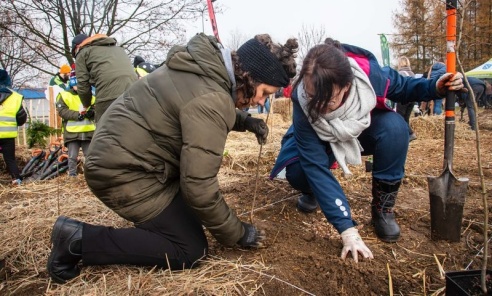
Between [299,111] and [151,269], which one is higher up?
[299,111]

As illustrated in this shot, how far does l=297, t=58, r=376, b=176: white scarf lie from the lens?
203 cm

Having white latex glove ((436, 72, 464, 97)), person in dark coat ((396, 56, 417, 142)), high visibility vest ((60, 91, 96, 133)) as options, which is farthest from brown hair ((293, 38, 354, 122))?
person in dark coat ((396, 56, 417, 142))

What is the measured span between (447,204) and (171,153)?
5.10 ft

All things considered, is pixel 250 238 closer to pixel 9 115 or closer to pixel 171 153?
pixel 171 153

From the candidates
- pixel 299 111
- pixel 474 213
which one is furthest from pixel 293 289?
pixel 474 213

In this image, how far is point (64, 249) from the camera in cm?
175

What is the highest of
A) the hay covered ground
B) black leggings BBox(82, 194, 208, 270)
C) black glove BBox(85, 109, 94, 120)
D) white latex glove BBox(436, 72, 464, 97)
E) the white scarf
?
black glove BBox(85, 109, 94, 120)

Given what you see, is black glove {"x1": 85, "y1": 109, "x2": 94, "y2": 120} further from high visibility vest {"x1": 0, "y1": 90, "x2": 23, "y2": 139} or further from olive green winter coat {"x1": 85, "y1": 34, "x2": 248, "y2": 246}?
olive green winter coat {"x1": 85, "y1": 34, "x2": 248, "y2": 246}

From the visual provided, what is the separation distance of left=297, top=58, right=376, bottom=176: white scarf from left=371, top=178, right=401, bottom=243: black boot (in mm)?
317

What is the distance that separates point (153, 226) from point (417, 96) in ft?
5.71

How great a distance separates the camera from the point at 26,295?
1.79 meters

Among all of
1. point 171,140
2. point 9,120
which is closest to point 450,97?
point 171,140

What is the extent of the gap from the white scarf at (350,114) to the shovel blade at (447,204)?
52 centimetres

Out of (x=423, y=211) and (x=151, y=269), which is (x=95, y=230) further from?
(x=423, y=211)
